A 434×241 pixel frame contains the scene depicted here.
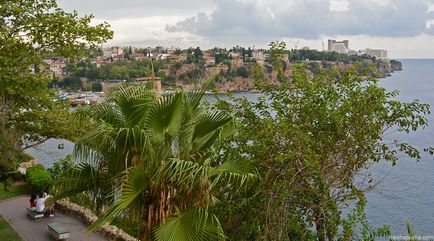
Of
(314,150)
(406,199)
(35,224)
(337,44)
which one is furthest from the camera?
(337,44)

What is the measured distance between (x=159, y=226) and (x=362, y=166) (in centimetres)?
276

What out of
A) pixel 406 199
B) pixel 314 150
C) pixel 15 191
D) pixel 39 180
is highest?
pixel 314 150

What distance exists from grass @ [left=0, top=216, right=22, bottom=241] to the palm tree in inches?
272

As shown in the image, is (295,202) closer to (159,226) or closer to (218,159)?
(218,159)

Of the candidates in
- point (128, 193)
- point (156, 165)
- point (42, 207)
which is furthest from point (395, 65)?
point (128, 193)

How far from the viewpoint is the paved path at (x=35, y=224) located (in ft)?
39.2

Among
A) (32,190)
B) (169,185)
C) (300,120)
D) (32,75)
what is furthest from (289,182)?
(32,190)

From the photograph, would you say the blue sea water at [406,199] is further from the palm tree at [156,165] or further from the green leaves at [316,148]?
the palm tree at [156,165]

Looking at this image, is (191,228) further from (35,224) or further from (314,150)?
(35,224)

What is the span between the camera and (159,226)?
5.62 meters

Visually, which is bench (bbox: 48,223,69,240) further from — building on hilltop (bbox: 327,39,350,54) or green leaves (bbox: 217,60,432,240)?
building on hilltop (bbox: 327,39,350,54)

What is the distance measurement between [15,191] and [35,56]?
Result: 843 centimetres

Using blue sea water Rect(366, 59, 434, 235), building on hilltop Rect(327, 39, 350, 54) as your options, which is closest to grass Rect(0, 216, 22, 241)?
blue sea water Rect(366, 59, 434, 235)

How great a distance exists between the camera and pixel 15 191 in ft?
55.5
